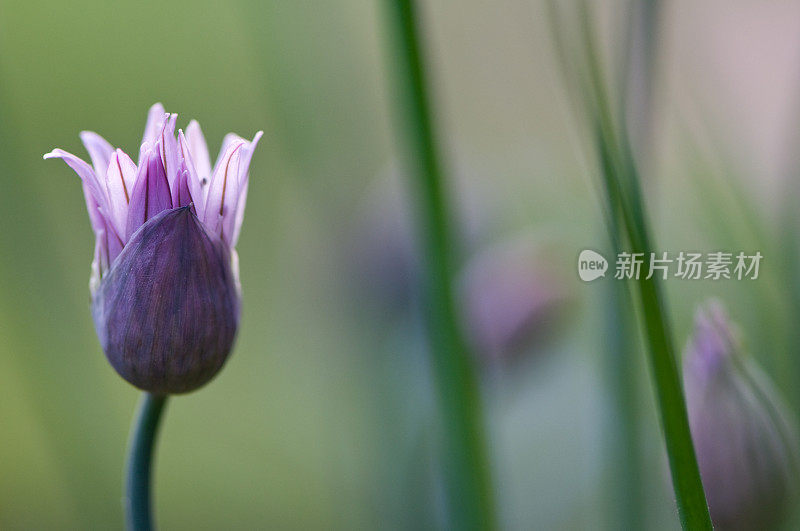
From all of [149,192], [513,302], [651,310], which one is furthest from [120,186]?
[513,302]

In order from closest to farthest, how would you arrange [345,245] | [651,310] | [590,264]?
1. [651,310]
2. [590,264]
3. [345,245]

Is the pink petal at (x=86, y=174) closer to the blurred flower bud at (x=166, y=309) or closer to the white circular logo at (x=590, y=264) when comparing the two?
the blurred flower bud at (x=166, y=309)

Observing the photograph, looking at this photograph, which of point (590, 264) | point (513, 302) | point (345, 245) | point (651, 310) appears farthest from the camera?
point (345, 245)

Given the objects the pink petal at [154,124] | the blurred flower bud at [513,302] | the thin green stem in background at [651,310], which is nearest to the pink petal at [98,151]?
the pink petal at [154,124]

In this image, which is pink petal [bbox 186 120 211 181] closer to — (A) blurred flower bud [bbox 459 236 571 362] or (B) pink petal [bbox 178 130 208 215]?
(B) pink petal [bbox 178 130 208 215]

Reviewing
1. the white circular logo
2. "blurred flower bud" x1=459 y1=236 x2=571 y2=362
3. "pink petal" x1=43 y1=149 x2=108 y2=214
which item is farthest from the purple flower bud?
"blurred flower bud" x1=459 y1=236 x2=571 y2=362

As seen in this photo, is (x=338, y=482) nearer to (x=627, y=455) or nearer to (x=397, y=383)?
(x=397, y=383)

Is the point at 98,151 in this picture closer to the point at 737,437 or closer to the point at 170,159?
the point at 170,159
